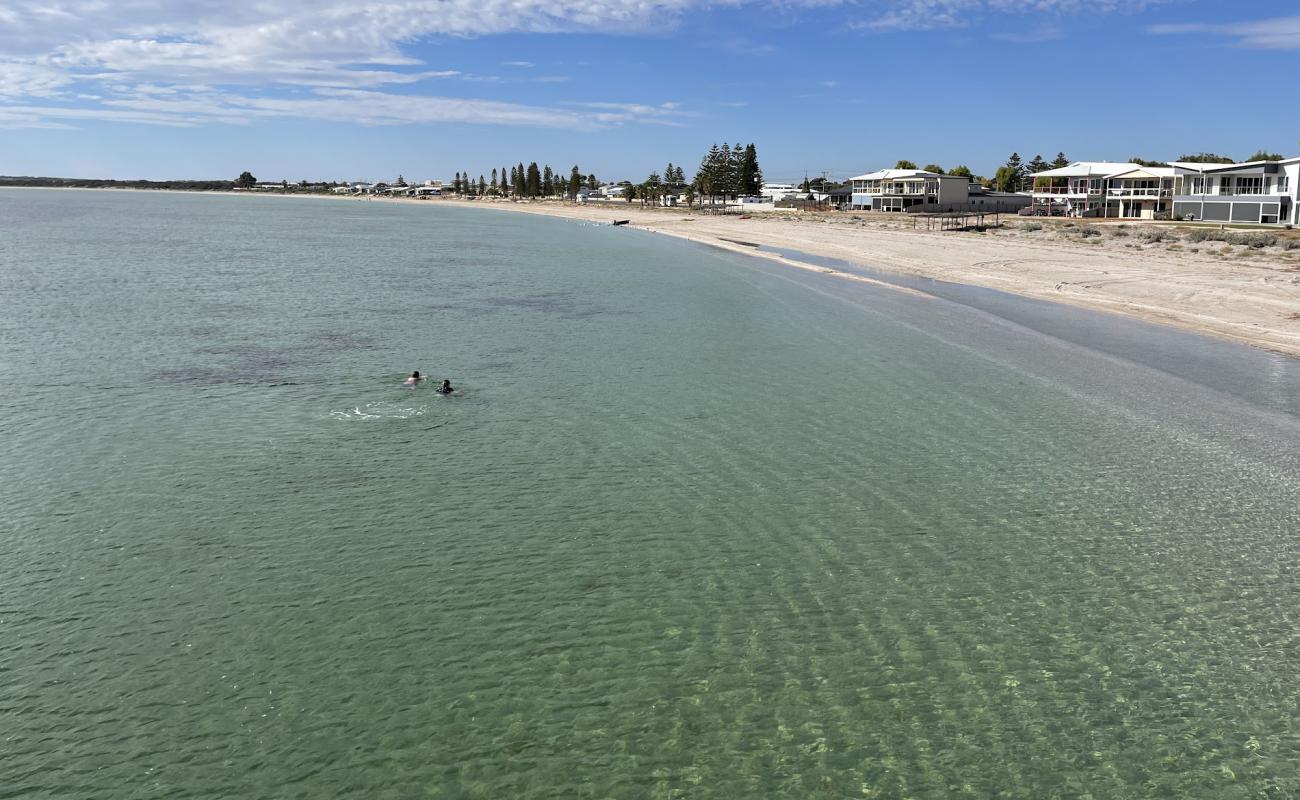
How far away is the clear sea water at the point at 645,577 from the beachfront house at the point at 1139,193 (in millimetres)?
94891

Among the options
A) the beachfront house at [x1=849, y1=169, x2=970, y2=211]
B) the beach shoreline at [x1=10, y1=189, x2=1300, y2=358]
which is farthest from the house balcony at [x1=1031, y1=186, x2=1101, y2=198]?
the beach shoreline at [x1=10, y1=189, x2=1300, y2=358]

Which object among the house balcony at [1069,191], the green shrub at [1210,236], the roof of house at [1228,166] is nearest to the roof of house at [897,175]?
the house balcony at [1069,191]

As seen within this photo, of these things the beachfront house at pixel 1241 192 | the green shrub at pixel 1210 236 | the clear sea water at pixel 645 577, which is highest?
the beachfront house at pixel 1241 192

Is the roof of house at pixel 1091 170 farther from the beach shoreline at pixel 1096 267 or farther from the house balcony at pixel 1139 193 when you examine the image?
the beach shoreline at pixel 1096 267

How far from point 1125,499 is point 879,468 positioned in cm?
460

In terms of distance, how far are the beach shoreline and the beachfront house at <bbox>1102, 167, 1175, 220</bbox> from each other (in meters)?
25.5

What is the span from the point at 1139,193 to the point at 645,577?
122838mm

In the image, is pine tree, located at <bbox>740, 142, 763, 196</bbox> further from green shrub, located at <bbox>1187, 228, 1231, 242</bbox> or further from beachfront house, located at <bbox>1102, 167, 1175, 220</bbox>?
green shrub, located at <bbox>1187, 228, 1231, 242</bbox>

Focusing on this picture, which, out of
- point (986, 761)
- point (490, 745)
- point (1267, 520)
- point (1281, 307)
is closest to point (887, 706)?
point (986, 761)

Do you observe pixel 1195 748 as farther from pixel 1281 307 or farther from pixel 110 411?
pixel 1281 307

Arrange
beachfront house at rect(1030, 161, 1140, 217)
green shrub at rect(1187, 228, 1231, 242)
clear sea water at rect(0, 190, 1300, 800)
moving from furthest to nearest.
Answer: beachfront house at rect(1030, 161, 1140, 217) < green shrub at rect(1187, 228, 1231, 242) < clear sea water at rect(0, 190, 1300, 800)

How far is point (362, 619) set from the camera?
1179 centimetres

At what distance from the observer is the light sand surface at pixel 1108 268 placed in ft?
123

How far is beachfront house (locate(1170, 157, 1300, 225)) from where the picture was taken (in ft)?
274
